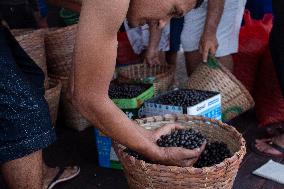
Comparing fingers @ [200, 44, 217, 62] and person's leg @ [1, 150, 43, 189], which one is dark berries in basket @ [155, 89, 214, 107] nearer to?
fingers @ [200, 44, 217, 62]

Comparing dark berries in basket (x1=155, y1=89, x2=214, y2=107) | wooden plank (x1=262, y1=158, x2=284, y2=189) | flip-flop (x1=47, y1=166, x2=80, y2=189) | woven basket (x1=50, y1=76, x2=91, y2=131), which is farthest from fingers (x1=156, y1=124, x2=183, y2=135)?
woven basket (x1=50, y1=76, x2=91, y2=131)

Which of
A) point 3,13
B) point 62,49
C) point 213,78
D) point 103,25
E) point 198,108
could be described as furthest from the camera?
point 3,13

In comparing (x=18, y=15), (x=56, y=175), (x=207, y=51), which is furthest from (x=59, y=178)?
(x=18, y=15)

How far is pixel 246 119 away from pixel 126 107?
1.13 meters

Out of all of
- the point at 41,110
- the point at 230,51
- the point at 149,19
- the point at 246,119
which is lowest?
the point at 246,119

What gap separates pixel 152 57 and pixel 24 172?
166 centimetres

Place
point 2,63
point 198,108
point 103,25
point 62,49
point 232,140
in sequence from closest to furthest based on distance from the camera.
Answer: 1. point 103,25
2. point 2,63
3. point 232,140
4. point 198,108
5. point 62,49

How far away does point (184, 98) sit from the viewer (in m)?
2.57

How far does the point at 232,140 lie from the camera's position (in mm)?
2123

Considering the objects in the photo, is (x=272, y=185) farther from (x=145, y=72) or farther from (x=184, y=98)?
(x=145, y=72)

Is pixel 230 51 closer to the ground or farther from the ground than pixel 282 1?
closer to the ground

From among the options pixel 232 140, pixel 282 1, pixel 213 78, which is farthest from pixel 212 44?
pixel 232 140

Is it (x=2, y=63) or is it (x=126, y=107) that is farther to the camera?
(x=126, y=107)

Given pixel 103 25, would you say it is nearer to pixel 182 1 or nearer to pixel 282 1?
pixel 182 1
